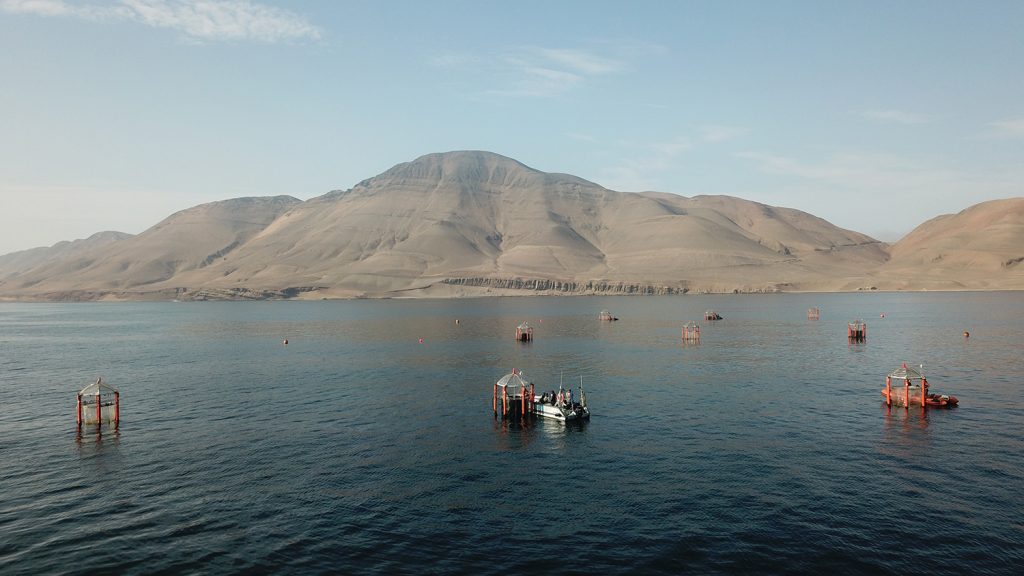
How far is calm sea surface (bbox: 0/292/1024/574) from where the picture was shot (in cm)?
3150

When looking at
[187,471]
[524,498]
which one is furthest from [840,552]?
[187,471]

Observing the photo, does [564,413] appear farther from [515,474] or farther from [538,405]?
[515,474]

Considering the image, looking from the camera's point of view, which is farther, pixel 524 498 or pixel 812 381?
pixel 812 381

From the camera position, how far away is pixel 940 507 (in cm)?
3644

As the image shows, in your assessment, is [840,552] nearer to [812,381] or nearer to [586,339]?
[812,381]

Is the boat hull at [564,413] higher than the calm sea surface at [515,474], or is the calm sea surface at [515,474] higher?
the boat hull at [564,413]

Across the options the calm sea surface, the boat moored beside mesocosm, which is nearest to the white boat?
the boat moored beside mesocosm

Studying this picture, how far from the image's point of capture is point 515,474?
43.6 metres

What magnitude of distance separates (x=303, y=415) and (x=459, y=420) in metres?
16.2

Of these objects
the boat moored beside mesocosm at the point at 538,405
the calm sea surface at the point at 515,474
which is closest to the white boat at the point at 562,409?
the boat moored beside mesocosm at the point at 538,405

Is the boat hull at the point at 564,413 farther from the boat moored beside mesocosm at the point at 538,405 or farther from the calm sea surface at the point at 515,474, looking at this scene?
the calm sea surface at the point at 515,474

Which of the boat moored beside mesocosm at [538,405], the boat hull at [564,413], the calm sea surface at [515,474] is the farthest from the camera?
the boat moored beside mesocosm at [538,405]

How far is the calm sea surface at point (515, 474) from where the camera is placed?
31500 mm

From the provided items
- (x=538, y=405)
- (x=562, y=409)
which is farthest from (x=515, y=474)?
(x=538, y=405)
